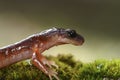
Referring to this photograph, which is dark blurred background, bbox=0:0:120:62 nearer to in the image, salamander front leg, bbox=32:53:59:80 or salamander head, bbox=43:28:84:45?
salamander head, bbox=43:28:84:45

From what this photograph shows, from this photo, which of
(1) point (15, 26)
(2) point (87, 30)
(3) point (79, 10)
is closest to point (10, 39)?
(1) point (15, 26)

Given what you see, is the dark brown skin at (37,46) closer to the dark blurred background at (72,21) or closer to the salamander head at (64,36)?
the salamander head at (64,36)

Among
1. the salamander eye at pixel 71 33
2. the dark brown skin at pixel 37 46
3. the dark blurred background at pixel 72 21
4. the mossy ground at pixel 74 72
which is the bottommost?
the mossy ground at pixel 74 72

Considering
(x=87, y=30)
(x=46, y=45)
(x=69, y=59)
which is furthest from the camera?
(x=87, y=30)

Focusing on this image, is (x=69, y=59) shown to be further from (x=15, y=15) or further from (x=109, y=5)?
(x=109, y=5)

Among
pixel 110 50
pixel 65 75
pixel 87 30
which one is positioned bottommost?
pixel 65 75

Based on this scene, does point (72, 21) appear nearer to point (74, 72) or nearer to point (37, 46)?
point (37, 46)

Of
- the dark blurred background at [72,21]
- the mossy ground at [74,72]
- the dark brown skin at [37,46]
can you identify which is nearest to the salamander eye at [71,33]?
the dark brown skin at [37,46]
